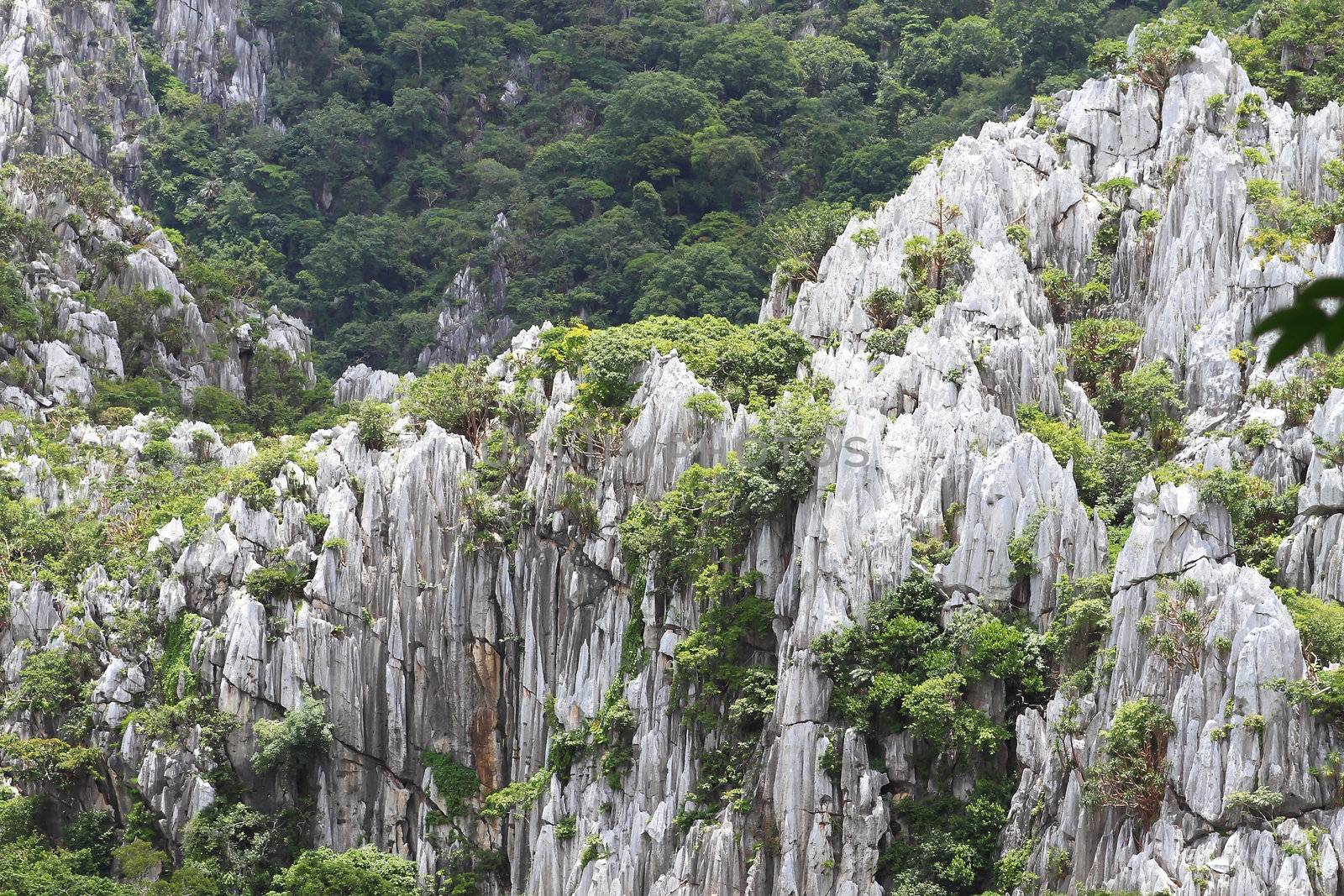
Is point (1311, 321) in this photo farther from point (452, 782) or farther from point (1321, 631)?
point (452, 782)

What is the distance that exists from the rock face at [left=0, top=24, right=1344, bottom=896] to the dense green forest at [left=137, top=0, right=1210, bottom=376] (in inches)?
578

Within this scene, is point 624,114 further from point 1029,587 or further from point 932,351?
point 1029,587

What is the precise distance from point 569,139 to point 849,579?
40600 mm

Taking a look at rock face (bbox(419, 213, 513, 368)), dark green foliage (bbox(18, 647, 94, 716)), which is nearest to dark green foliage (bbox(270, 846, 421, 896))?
dark green foliage (bbox(18, 647, 94, 716))

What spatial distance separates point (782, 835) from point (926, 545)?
5.37 metres

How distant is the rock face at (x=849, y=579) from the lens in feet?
76.5

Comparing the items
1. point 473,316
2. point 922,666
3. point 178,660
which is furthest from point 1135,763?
point 473,316

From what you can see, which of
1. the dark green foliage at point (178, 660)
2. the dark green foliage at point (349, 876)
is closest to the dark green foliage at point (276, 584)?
the dark green foliage at point (178, 660)

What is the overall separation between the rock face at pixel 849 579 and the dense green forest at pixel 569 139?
14683 millimetres

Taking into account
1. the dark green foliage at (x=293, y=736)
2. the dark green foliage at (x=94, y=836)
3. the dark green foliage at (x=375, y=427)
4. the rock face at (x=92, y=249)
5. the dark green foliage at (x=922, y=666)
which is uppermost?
the rock face at (x=92, y=249)

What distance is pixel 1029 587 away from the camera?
2681 centimetres

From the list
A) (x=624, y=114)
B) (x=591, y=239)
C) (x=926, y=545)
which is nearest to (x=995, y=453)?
(x=926, y=545)

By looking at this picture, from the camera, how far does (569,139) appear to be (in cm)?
6450

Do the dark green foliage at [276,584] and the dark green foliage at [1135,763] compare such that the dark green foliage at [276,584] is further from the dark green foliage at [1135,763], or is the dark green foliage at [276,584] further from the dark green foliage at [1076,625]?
the dark green foliage at [1135,763]
